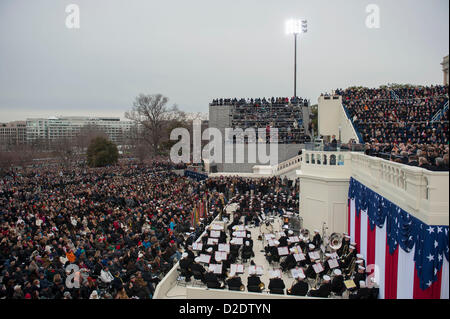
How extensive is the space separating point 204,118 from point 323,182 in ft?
267

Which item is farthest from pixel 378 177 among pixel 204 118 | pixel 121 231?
pixel 204 118

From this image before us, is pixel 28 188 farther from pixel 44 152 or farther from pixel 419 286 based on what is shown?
pixel 44 152

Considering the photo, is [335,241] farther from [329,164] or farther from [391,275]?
[391,275]

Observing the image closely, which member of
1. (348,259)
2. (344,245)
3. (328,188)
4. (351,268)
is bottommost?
(351,268)

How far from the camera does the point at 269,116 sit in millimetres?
39188

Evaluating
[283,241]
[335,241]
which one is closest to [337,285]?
[283,241]

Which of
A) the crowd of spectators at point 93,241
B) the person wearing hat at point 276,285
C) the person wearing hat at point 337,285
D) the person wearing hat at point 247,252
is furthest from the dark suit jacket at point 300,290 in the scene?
the crowd of spectators at point 93,241

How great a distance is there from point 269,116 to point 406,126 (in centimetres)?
2631

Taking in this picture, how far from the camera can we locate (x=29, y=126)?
12925 centimetres

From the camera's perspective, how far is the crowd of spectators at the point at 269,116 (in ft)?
119

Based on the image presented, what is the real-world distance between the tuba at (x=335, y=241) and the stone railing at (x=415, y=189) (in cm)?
394

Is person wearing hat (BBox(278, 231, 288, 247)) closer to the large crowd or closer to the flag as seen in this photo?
the flag

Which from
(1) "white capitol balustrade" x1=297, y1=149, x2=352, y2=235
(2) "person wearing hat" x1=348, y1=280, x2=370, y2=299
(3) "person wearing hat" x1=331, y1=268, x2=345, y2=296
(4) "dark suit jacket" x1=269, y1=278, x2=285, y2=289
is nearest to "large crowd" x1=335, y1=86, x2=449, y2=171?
(1) "white capitol balustrade" x1=297, y1=149, x2=352, y2=235

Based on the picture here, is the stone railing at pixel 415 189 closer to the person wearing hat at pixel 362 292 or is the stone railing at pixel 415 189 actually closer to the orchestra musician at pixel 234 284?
the person wearing hat at pixel 362 292
